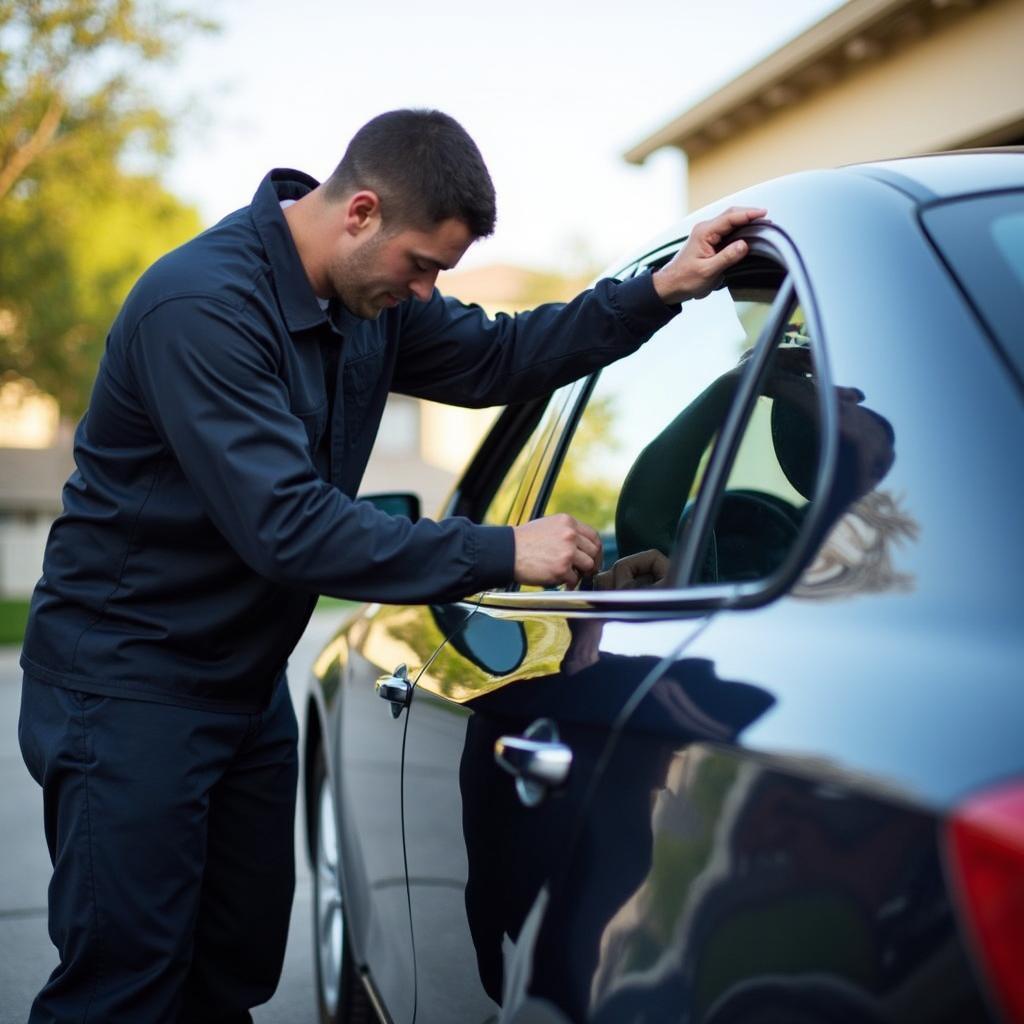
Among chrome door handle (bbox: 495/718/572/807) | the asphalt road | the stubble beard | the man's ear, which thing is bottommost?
the asphalt road

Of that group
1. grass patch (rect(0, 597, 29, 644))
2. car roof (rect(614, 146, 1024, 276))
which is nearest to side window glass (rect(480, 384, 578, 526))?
car roof (rect(614, 146, 1024, 276))

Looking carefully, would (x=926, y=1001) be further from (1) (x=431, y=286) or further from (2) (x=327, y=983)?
(2) (x=327, y=983)

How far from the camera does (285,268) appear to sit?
2.39 meters

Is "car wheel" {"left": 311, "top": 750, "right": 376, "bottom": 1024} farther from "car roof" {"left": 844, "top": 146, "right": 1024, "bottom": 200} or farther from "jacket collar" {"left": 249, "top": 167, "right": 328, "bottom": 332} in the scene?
"car roof" {"left": 844, "top": 146, "right": 1024, "bottom": 200}

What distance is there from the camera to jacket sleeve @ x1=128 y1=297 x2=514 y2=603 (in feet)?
6.84

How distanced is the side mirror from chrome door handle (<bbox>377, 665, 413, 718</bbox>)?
0.66 metres

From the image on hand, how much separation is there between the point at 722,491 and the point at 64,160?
69.8 feet

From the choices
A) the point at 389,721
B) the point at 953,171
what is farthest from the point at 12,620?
the point at 953,171

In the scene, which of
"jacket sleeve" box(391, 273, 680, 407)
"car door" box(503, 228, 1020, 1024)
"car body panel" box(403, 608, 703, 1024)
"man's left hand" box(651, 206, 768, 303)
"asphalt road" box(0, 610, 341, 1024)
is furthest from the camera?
"asphalt road" box(0, 610, 341, 1024)

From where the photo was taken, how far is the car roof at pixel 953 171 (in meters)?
1.63

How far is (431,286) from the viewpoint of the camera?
2537mm

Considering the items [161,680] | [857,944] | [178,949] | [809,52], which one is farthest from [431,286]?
[809,52]

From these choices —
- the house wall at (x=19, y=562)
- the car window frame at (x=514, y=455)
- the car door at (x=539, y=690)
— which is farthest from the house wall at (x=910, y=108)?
the house wall at (x=19, y=562)

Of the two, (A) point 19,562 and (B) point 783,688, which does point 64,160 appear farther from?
(B) point 783,688
